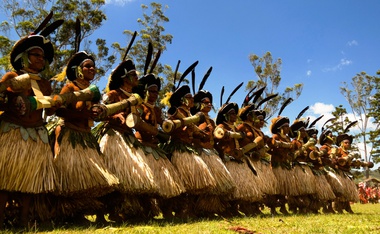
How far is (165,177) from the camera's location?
4359mm

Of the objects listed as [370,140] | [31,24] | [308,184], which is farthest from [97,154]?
[370,140]

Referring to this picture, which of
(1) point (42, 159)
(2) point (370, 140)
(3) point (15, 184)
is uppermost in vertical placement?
(2) point (370, 140)

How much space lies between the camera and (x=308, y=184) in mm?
7195

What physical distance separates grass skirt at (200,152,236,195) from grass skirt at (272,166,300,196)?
1817mm

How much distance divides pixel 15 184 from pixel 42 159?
316 millimetres

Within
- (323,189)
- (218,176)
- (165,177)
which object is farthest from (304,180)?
(165,177)

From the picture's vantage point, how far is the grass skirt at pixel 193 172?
185 inches

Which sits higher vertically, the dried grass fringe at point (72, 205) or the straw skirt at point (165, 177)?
the straw skirt at point (165, 177)

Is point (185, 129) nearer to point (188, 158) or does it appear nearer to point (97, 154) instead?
point (188, 158)

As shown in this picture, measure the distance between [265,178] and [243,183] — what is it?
0.76m

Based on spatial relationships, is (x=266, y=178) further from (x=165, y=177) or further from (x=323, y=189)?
(x=165, y=177)

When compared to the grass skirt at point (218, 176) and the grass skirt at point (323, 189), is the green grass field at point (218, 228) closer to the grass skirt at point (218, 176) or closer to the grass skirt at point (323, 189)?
the grass skirt at point (218, 176)

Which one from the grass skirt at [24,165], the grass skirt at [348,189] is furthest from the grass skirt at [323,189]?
the grass skirt at [24,165]

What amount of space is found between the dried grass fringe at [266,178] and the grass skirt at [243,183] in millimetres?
216
